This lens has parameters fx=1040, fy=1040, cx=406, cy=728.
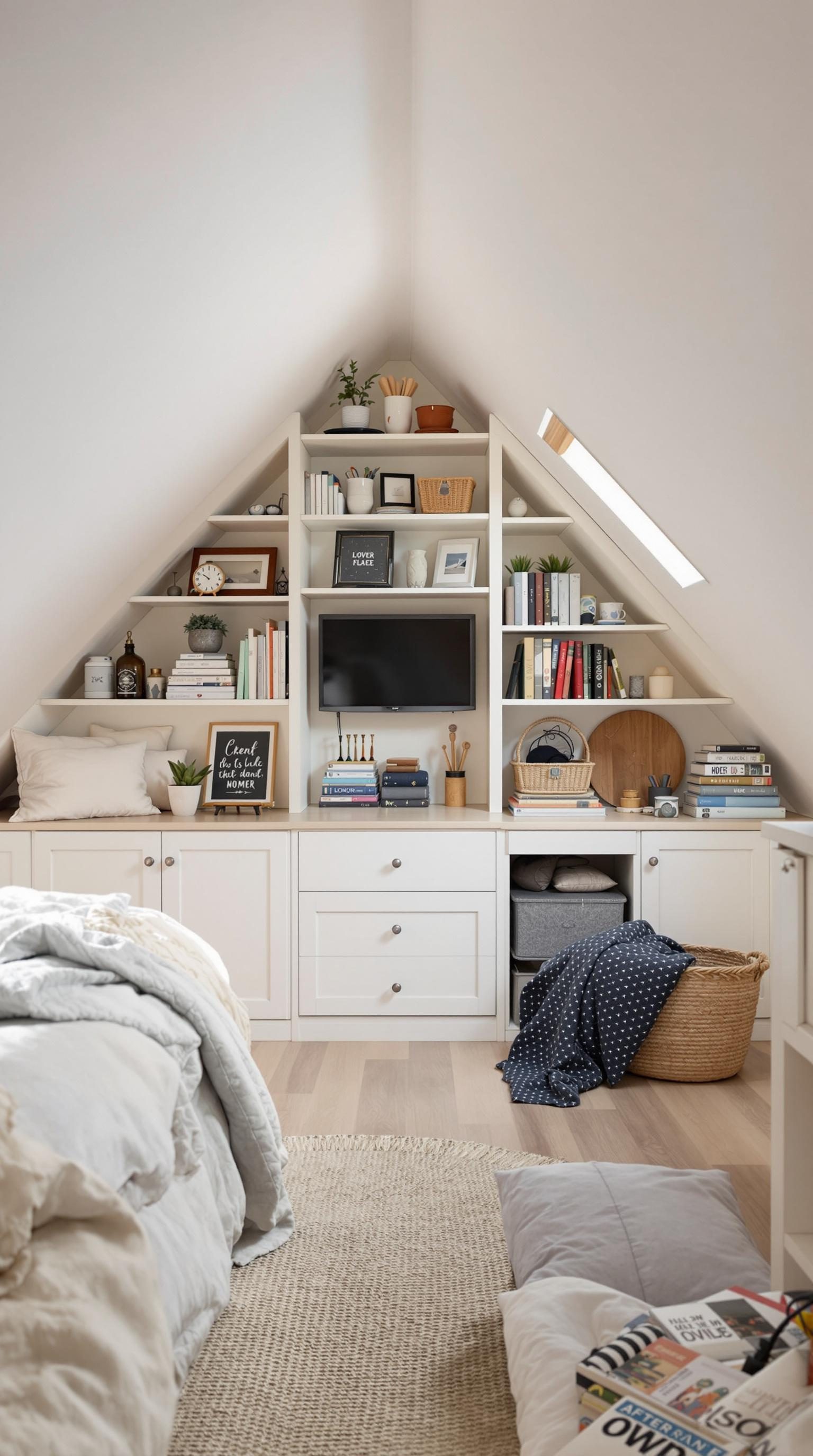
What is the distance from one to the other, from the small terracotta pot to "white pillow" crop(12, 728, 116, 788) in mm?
1717

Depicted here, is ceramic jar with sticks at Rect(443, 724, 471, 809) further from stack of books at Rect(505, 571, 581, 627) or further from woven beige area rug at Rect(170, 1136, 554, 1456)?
woven beige area rug at Rect(170, 1136, 554, 1456)

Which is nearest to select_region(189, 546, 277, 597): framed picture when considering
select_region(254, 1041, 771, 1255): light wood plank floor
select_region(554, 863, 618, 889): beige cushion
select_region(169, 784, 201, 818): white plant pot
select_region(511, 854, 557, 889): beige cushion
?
select_region(169, 784, 201, 818): white plant pot

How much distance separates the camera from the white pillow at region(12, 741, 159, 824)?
3.72 metres

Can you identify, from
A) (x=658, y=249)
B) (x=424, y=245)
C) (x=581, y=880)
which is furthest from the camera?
(x=581, y=880)

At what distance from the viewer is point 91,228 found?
6.18 ft

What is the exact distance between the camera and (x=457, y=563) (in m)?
4.03

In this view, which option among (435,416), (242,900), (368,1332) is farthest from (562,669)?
(368,1332)

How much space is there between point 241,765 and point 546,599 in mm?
1325

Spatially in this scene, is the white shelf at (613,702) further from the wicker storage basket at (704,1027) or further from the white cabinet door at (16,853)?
the white cabinet door at (16,853)

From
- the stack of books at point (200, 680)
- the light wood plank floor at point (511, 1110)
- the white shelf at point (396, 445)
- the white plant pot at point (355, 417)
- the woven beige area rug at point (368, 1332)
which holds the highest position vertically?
the white plant pot at point (355, 417)

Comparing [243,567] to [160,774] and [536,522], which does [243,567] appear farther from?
[536,522]

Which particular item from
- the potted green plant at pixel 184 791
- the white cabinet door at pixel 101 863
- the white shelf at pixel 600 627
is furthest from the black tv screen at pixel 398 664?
the white cabinet door at pixel 101 863

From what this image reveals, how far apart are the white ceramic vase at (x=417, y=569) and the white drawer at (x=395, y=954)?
120 cm

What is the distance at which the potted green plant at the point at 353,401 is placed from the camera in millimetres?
3959
